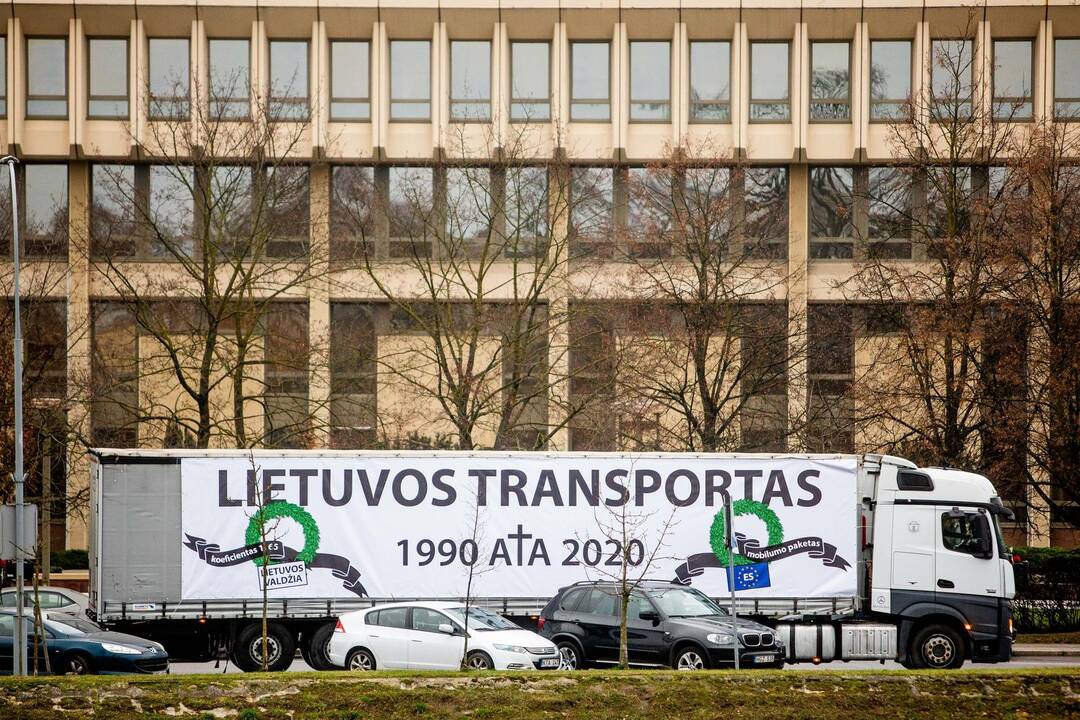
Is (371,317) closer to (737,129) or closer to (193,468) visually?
(737,129)

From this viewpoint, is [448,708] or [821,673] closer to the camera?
[448,708]

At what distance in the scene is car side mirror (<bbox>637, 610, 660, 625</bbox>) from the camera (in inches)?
834

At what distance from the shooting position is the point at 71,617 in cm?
2227

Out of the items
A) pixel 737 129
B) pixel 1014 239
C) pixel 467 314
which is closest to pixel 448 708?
pixel 1014 239

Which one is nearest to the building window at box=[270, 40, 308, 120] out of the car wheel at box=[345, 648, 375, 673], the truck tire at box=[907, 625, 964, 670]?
the car wheel at box=[345, 648, 375, 673]

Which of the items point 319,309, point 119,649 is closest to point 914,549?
point 119,649

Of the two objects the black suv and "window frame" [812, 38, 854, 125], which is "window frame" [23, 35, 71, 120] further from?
the black suv

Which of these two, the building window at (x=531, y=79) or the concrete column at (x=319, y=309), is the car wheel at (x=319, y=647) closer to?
the concrete column at (x=319, y=309)

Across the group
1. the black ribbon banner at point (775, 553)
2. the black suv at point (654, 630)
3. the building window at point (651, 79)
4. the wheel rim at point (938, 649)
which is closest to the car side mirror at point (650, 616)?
the black suv at point (654, 630)

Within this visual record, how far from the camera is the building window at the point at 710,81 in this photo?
43.9 metres

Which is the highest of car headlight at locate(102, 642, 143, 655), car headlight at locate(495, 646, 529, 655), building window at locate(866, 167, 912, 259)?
building window at locate(866, 167, 912, 259)

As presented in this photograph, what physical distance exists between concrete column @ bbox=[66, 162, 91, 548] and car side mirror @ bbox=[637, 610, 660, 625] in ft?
Answer: 55.5

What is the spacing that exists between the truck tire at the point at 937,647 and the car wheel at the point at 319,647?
9.76 meters

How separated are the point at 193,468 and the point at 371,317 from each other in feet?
66.0
